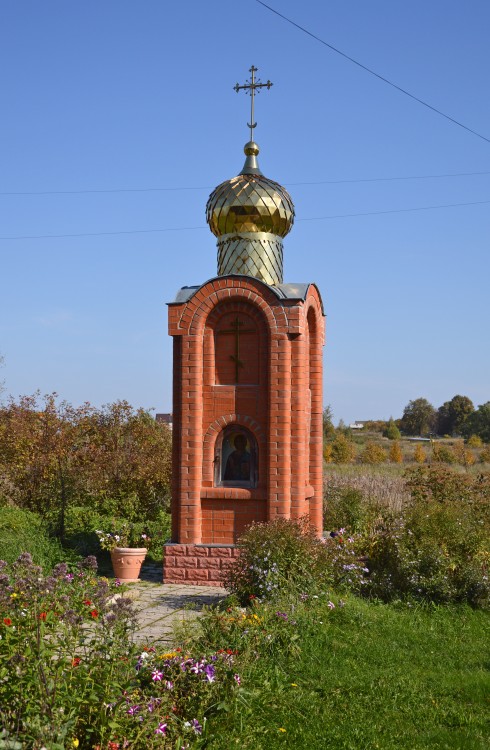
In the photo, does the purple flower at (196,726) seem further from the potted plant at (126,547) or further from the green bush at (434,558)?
the potted plant at (126,547)

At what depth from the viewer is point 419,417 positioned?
60.3 metres

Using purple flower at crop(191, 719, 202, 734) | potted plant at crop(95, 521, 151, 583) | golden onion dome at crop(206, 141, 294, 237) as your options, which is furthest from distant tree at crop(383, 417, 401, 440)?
purple flower at crop(191, 719, 202, 734)

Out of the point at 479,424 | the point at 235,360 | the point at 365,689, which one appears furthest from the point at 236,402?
the point at 479,424

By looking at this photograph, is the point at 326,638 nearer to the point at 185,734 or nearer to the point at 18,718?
the point at 185,734

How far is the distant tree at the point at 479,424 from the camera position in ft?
171

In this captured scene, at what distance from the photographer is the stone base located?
33.3ft

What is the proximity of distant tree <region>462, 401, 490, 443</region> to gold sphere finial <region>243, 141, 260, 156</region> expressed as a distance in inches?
1707

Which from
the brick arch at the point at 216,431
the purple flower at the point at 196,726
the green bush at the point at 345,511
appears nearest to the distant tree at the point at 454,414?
the green bush at the point at 345,511

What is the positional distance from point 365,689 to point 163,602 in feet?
11.8

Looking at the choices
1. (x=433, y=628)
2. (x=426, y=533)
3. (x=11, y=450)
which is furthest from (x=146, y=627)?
(x=11, y=450)

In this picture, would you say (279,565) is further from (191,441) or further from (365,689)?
(191,441)

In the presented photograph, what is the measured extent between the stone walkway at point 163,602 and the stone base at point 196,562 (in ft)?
0.38

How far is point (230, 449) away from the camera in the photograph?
10609 millimetres

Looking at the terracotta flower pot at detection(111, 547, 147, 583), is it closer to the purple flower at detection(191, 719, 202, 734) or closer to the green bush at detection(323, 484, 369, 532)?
the green bush at detection(323, 484, 369, 532)
